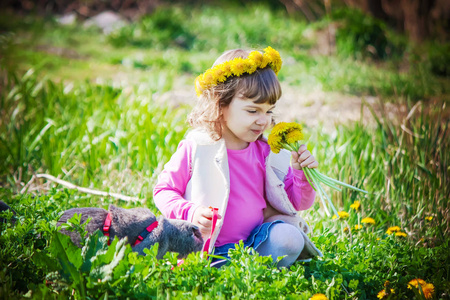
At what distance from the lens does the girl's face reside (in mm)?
2275

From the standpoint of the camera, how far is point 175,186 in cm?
235

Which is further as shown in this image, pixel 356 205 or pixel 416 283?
pixel 356 205

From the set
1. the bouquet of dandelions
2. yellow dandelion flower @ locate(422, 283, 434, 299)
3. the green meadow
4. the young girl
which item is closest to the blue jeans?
the young girl

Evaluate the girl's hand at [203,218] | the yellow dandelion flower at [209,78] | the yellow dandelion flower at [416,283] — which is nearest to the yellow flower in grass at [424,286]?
the yellow dandelion flower at [416,283]

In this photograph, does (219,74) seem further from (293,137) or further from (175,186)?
(175,186)

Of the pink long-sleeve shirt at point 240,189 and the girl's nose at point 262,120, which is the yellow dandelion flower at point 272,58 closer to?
the girl's nose at point 262,120

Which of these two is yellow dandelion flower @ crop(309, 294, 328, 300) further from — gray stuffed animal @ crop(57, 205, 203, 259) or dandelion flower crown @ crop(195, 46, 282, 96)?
dandelion flower crown @ crop(195, 46, 282, 96)

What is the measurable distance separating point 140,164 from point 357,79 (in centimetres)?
435

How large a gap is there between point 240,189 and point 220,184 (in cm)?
12

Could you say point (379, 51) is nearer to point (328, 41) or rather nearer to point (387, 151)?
point (328, 41)

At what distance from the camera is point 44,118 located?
396 cm

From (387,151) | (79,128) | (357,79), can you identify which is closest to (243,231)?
(387,151)

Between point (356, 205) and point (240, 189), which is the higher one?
point (240, 189)

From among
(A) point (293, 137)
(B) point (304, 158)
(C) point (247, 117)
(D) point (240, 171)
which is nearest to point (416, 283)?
(B) point (304, 158)
